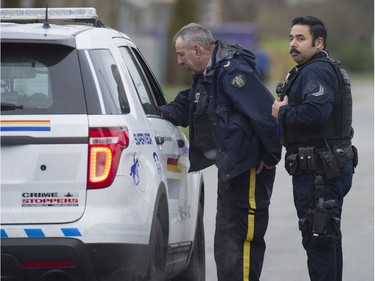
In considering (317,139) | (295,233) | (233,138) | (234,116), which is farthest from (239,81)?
(295,233)

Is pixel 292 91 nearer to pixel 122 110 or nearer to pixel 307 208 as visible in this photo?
pixel 307 208

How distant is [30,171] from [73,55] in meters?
0.64

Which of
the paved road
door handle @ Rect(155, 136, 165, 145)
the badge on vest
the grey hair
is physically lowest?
the paved road

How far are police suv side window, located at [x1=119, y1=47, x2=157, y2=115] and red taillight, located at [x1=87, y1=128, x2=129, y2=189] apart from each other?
0.89 metres

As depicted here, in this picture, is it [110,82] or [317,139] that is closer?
[110,82]

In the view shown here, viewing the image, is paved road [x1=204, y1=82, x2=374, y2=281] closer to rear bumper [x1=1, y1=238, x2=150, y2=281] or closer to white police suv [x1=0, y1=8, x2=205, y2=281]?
white police suv [x1=0, y1=8, x2=205, y2=281]

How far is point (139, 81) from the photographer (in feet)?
21.2

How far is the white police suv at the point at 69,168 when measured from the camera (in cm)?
521

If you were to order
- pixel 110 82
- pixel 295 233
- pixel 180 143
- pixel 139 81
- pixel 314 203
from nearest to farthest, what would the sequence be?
pixel 110 82, pixel 314 203, pixel 139 81, pixel 180 143, pixel 295 233

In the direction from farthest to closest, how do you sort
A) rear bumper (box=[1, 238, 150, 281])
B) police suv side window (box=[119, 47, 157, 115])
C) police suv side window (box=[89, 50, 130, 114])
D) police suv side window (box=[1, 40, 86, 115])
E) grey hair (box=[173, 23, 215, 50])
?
1. grey hair (box=[173, 23, 215, 50])
2. police suv side window (box=[119, 47, 157, 115])
3. police suv side window (box=[89, 50, 130, 114])
4. police suv side window (box=[1, 40, 86, 115])
5. rear bumper (box=[1, 238, 150, 281])

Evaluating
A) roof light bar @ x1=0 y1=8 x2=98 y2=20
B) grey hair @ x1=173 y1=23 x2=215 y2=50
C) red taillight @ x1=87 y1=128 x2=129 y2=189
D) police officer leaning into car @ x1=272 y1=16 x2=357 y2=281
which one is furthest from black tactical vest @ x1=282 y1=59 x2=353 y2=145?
red taillight @ x1=87 y1=128 x2=129 y2=189

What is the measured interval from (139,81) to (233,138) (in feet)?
2.19

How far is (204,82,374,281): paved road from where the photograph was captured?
27.9 feet

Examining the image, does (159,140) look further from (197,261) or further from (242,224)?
(197,261)
